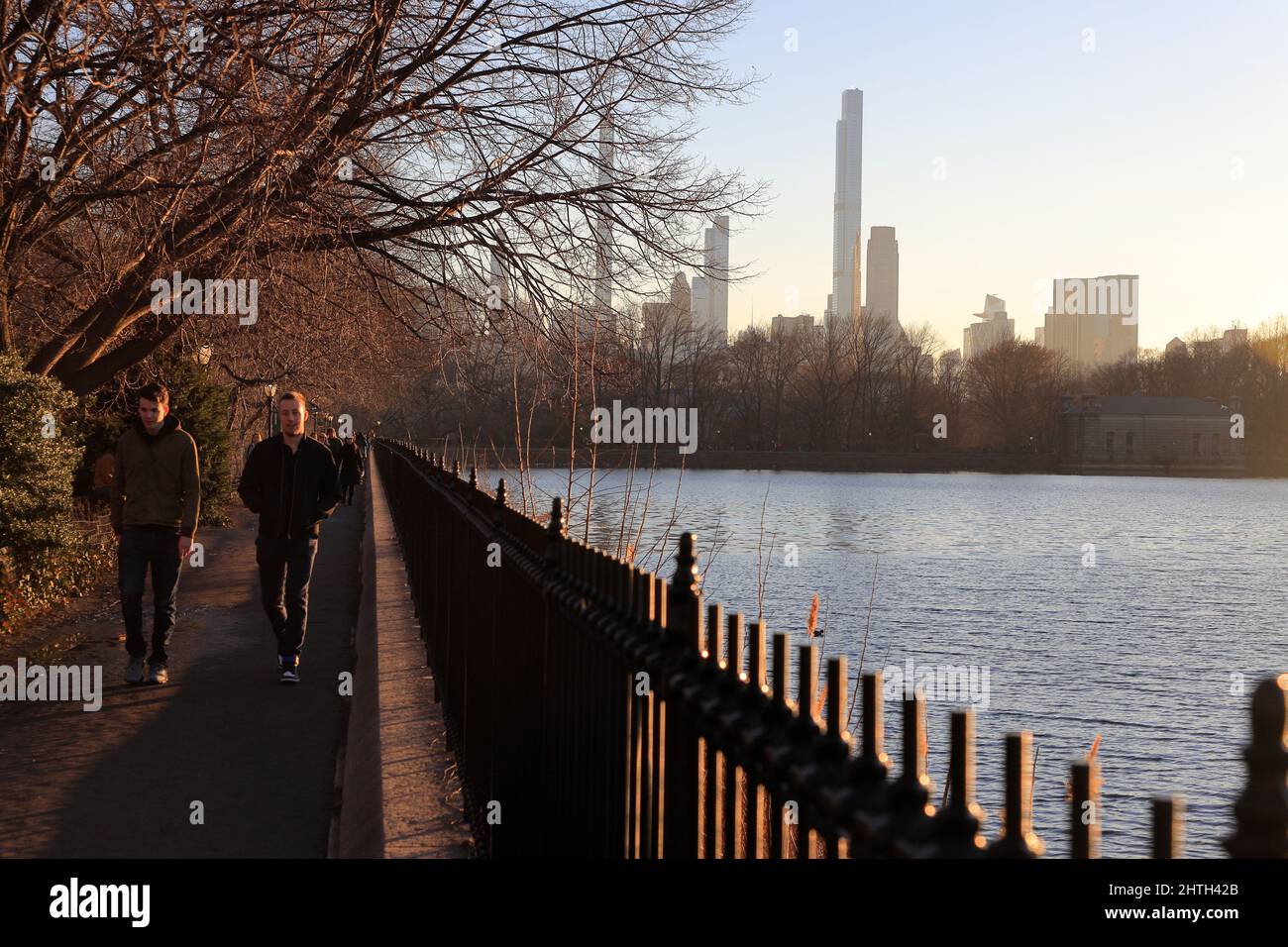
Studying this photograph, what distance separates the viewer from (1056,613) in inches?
1521

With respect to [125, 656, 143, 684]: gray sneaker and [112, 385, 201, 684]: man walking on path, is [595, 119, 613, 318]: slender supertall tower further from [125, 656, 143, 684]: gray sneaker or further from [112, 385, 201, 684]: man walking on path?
[125, 656, 143, 684]: gray sneaker

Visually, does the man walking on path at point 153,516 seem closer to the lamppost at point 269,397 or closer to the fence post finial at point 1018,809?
the fence post finial at point 1018,809

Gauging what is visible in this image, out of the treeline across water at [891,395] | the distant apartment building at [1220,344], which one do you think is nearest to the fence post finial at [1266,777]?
the treeline across water at [891,395]

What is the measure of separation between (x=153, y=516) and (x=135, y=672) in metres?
1.12

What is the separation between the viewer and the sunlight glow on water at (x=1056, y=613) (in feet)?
64.3

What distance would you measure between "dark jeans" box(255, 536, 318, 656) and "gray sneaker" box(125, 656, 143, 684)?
3.14 feet

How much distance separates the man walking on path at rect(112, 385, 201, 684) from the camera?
9.83 metres

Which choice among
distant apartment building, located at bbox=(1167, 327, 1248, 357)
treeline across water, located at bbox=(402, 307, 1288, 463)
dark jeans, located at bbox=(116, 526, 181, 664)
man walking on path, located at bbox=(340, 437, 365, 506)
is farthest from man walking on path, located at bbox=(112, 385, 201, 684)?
distant apartment building, located at bbox=(1167, 327, 1248, 357)

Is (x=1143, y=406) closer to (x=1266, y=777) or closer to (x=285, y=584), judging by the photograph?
(x=285, y=584)

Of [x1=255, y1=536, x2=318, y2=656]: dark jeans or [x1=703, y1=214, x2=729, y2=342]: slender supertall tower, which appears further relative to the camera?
[x1=703, y1=214, x2=729, y2=342]: slender supertall tower

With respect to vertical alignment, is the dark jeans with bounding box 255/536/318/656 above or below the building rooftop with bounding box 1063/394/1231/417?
below

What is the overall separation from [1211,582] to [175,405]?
3842cm
